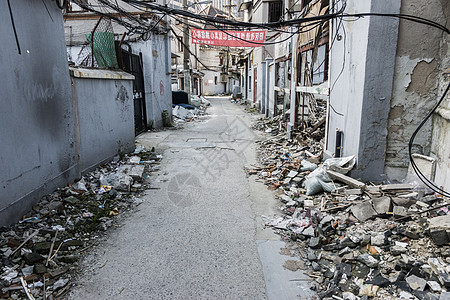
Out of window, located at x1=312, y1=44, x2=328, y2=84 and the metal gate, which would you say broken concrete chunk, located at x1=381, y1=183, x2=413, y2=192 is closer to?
window, located at x1=312, y1=44, x2=328, y2=84

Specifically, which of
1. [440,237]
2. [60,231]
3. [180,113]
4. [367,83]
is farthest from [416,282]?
[180,113]

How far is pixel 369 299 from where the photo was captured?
9.11 feet

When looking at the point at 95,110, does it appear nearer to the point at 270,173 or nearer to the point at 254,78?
the point at 270,173

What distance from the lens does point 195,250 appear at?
3.76 m

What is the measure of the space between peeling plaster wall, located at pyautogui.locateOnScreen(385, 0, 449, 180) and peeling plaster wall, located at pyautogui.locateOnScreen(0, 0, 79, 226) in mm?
5573

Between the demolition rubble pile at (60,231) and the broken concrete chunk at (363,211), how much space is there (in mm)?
3487

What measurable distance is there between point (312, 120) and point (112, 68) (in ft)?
18.9

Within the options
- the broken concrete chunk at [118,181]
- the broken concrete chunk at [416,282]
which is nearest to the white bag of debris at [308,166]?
the broken concrete chunk at [118,181]

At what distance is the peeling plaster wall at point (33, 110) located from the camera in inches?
152

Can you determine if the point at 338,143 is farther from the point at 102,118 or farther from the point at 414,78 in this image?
the point at 102,118

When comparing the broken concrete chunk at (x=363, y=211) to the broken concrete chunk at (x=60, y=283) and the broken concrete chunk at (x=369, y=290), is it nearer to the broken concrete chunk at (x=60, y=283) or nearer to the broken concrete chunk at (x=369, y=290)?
the broken concrete chunk at (x=369, y=290)

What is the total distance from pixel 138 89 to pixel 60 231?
8.29 metres

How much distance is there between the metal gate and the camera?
34.8 ft

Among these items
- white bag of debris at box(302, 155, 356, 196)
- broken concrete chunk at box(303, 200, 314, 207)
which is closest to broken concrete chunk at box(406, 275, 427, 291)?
broken concrete chunk at box(303, 200, 314, 207)
